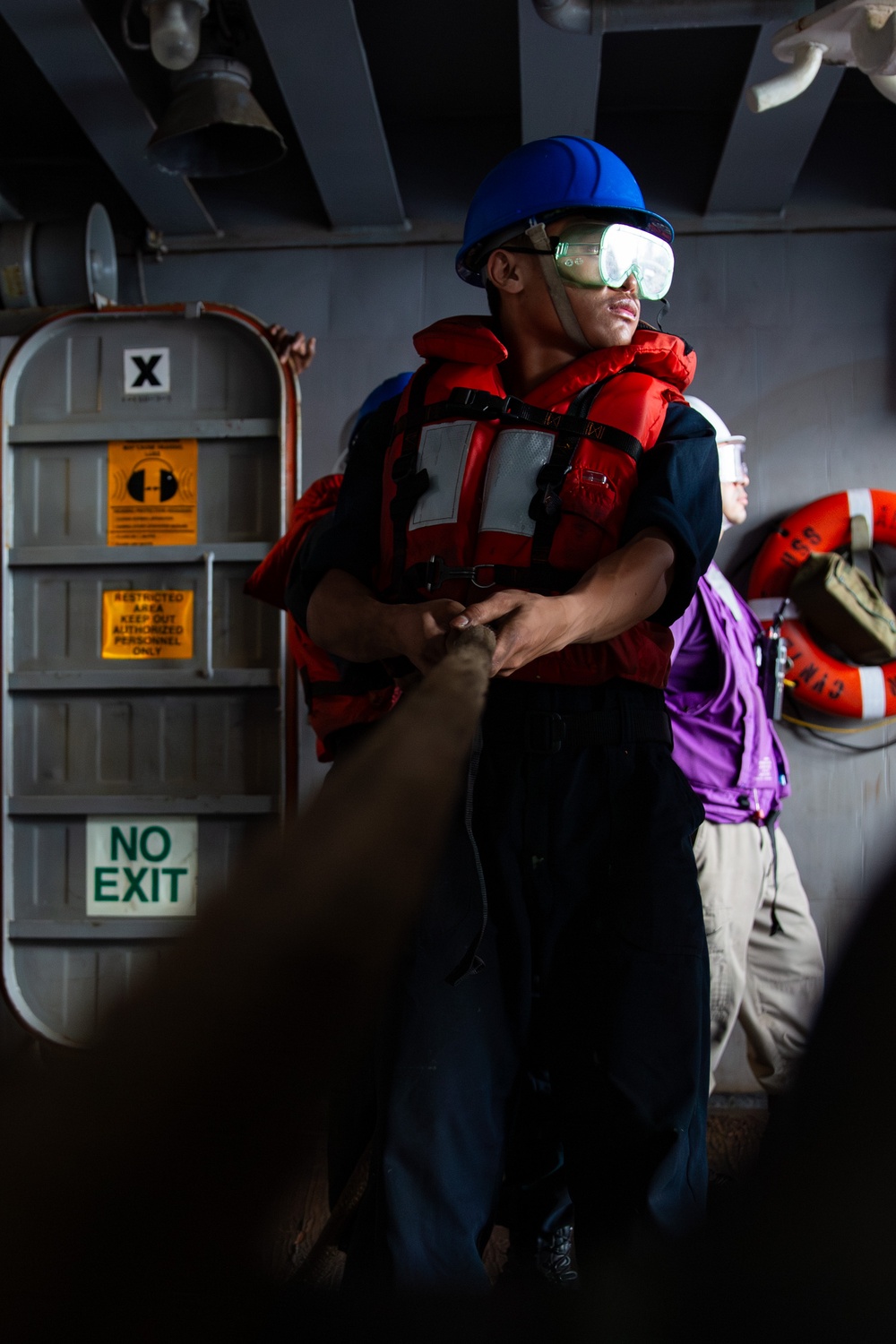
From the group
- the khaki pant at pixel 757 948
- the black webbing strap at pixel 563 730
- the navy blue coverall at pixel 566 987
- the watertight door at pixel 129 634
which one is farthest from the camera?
the watertight door at pixel 129 634

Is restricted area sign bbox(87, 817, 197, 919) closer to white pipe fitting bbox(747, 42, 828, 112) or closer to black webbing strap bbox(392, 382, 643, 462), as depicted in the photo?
black webbing strap bbox(392, 382, 643, 462)

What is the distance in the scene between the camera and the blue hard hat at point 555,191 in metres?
1.64

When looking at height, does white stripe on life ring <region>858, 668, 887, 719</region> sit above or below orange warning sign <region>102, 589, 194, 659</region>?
below

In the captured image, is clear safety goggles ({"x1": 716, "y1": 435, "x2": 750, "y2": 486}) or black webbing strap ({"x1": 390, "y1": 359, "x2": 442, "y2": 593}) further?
clear safety goggles ({"x1": 716, "y1": 435, "x2": 750, "y2": 486})

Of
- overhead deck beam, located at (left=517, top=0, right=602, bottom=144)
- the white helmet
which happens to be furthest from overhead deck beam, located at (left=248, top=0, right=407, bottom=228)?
the white helmet

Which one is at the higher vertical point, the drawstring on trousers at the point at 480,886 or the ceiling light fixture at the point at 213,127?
the ceiling light fixture at the point at 213,127

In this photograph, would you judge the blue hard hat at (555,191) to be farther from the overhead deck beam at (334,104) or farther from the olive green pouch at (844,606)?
the olive green pouch at (844,606)

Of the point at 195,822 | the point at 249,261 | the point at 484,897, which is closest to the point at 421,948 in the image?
the point at 484,897

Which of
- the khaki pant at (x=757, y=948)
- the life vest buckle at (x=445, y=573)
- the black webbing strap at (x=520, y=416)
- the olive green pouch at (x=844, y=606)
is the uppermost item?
the black webbing strap at (x=520, y=416)

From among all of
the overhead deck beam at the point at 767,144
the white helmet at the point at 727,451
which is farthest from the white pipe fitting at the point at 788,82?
the white helmet at the point at 727,451

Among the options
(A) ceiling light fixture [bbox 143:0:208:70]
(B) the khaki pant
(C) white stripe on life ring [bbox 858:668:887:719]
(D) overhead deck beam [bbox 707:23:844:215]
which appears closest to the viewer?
(B) the khaki pant

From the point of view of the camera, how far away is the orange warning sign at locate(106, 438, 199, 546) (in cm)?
390

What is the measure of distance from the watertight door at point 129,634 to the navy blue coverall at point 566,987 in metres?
2.43

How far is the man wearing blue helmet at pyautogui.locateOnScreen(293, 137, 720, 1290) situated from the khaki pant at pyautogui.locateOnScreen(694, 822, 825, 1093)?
150 cm
